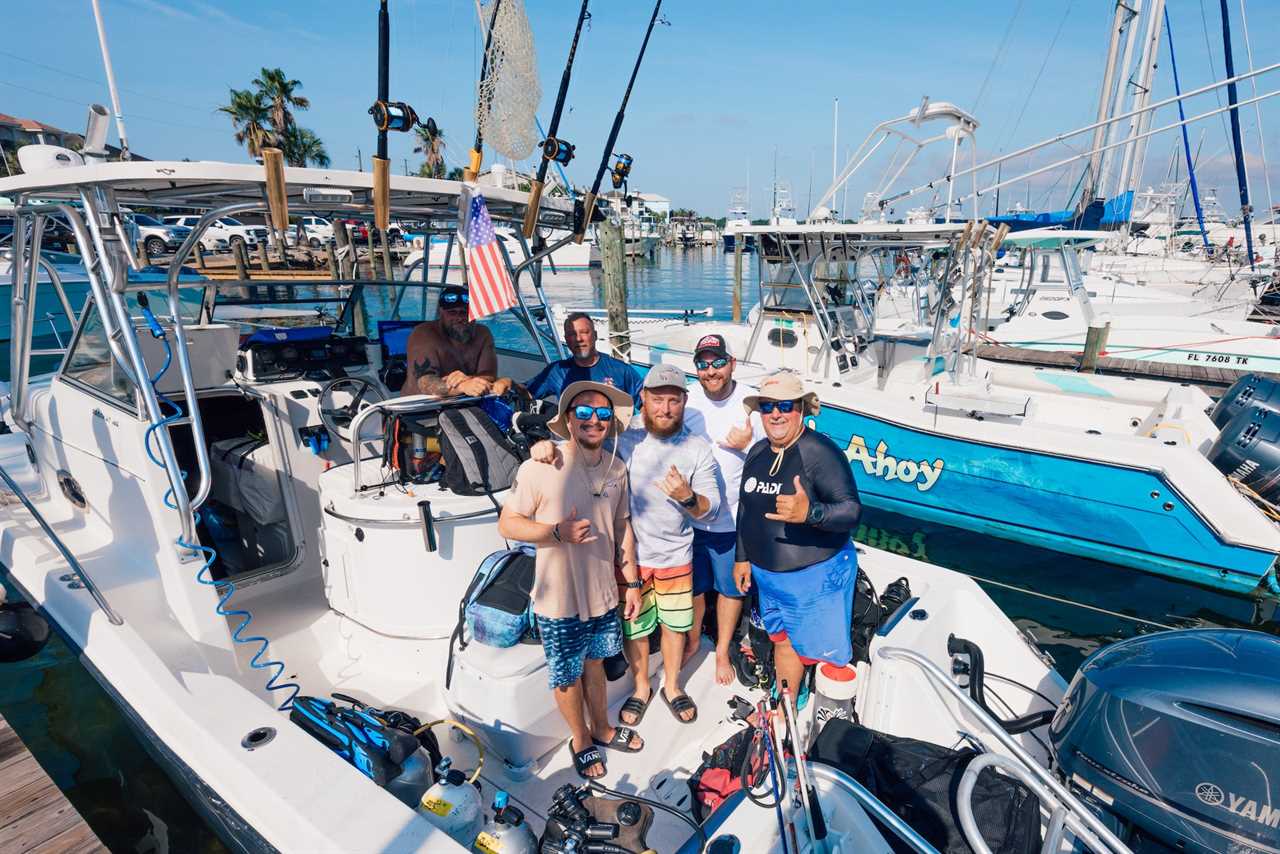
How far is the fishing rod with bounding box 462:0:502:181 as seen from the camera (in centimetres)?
312

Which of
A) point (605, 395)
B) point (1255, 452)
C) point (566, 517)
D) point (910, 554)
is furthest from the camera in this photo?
point (910, 554)

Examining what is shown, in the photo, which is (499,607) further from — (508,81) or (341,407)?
(508,81)

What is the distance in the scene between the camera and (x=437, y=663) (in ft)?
10.4

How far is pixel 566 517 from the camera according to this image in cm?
237

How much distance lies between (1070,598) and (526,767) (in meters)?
5.76

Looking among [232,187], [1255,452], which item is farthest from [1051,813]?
[1255,452]

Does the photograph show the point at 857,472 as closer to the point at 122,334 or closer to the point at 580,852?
the point at 580,852

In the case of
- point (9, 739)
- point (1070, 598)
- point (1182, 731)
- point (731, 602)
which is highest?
point (1182, 731)

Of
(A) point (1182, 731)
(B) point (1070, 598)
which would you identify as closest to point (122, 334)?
(A) point (1182, 731)

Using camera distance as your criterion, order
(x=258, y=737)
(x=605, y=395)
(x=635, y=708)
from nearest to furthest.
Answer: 1. (x=258, y=737)
2. (x=605, y=395)
3. (x=635, y=708)

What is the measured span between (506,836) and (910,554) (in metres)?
5.95

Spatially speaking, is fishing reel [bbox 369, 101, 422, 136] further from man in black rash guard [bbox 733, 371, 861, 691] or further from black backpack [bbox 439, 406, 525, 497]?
man in black rash guard [bbox 733, 371, 861, 691]

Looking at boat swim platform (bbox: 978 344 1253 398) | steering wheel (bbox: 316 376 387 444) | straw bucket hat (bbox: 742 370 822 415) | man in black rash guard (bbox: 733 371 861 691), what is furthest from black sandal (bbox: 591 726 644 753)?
boat swim platform (bbox: 978 344 1253 398)

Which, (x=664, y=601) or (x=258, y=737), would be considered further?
(x=664, y=601)
